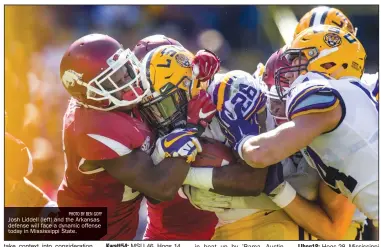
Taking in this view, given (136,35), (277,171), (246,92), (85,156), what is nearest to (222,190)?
(277,171)

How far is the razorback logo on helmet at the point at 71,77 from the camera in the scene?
2859mm

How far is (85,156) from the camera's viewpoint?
9.26ft

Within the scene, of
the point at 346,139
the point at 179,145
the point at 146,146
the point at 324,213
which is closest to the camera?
the point at 346,139

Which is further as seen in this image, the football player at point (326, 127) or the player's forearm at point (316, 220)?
the player's forearm at point (316, 220)

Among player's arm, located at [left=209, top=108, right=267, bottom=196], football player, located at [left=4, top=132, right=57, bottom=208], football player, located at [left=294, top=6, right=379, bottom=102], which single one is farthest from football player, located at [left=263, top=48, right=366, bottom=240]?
football player, located at [left=4, top=132, right=57, bottom=208]

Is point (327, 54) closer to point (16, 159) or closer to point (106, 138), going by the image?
point (106, 138)

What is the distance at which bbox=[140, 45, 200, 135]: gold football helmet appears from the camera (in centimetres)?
289

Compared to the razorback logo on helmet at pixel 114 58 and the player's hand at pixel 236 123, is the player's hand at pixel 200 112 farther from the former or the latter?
the razorback logo on helmet at pixel 114 58

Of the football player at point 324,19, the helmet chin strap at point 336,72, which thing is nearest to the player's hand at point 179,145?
the helmet chin strap at point 336,72

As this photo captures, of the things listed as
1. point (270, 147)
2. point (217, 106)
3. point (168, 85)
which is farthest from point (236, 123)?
point (168, 85)

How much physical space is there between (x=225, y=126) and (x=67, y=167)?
76 cm

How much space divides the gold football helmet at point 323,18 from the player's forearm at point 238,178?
1120mm

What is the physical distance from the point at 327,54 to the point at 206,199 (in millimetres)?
834

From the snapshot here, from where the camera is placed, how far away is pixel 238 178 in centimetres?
283
